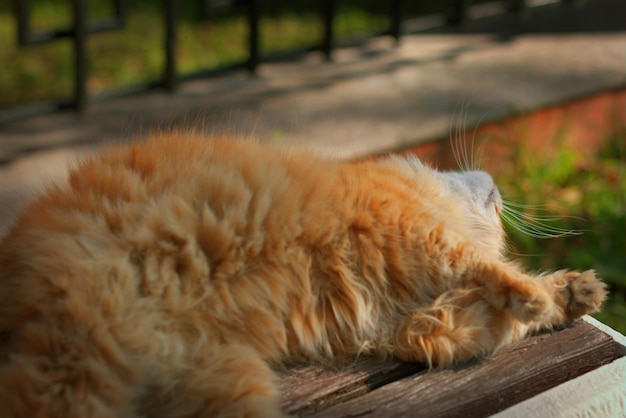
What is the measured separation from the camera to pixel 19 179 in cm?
310

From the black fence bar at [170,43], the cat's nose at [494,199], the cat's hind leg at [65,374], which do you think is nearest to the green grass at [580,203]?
the cat's nose at [494,199]

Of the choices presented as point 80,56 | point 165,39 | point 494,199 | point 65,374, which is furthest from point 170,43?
point 65,374

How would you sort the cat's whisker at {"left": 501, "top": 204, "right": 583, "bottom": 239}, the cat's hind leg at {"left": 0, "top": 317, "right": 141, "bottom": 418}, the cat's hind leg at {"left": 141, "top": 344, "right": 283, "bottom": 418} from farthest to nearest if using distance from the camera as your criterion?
the cat's whisker at {"left": 501, "top": 204, "right": 583, "bottom": 239}, the cat's hind leg at {"left": 141, "top": 344, "right": 283, "bottom": 418}, the cat's hind leg at {"left": 0, "top": 317, "right": 141, "bottom": 418}

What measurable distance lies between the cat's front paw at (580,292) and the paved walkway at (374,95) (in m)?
1.50

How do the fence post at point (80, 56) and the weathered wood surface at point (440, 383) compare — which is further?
the fence post at point (80, 56)

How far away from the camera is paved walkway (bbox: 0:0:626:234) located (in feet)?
11.2

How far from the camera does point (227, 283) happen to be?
1585mm

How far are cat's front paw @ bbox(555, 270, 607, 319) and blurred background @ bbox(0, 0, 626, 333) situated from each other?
2.92 feet

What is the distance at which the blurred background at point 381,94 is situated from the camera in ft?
11.2

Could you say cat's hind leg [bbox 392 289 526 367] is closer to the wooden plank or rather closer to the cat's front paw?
the wooden plank

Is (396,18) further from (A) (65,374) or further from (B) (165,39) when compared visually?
(A) (65,374)

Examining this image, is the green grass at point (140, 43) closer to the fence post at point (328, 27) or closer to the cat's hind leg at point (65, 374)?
the fence post at point (328, 27)

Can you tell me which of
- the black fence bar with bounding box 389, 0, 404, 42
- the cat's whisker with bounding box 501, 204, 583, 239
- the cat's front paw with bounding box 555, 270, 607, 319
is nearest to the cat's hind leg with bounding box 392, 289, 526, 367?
the cat's front paw with bounding box 555, 270, 607, 319

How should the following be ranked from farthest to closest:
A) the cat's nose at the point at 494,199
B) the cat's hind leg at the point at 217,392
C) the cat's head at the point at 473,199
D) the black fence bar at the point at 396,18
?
the black fence bar at the point at 396,18 < the cat's nose at the point at 494,199 < the cat's head at the point at 473,199 < the cat's hind leg at the point at 217,392
